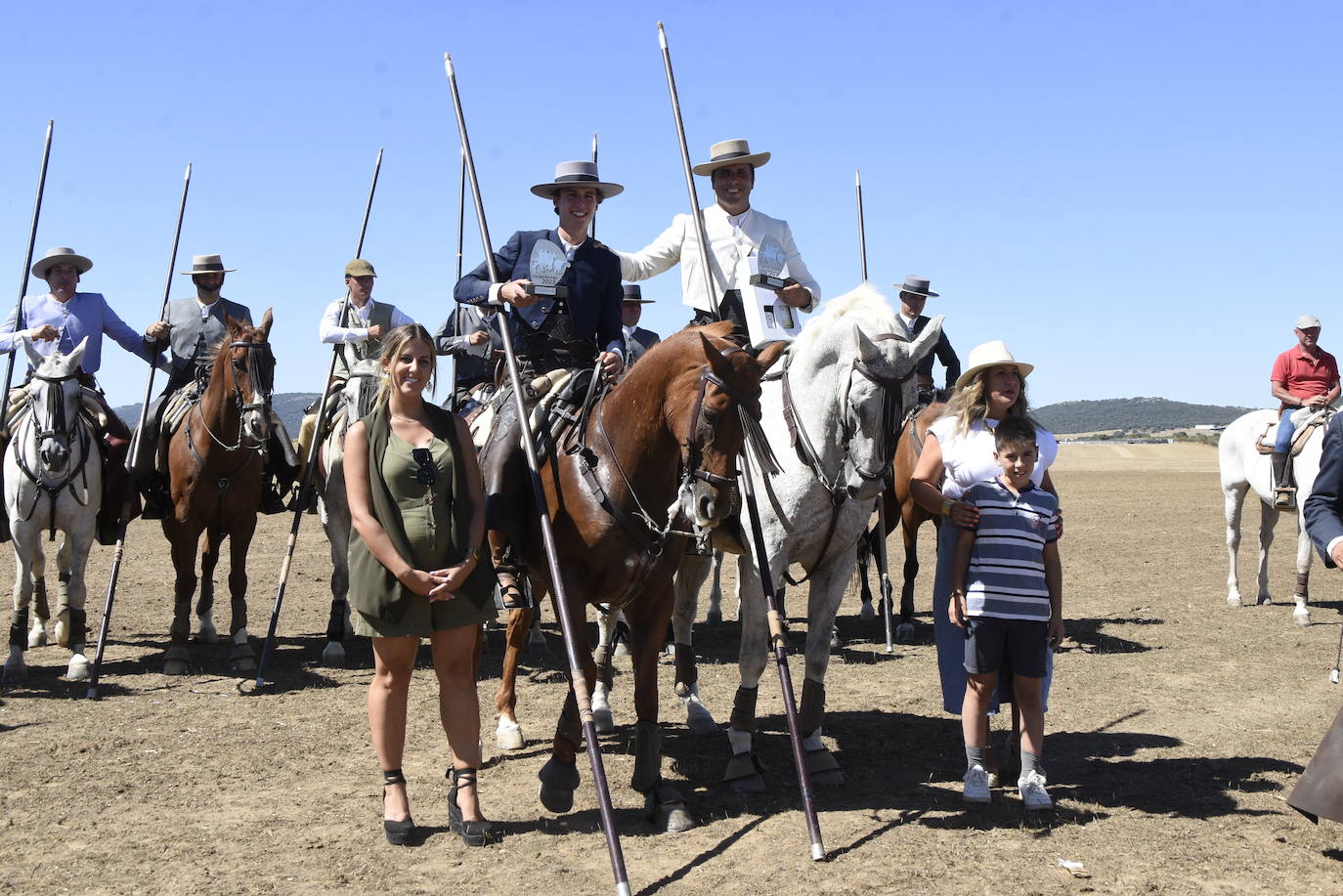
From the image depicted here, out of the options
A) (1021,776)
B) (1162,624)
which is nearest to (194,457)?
(1021,776)

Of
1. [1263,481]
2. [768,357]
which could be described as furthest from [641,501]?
[1263,481]

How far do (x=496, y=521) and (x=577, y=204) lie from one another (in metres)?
2.07

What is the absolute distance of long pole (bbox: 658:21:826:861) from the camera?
5.35m

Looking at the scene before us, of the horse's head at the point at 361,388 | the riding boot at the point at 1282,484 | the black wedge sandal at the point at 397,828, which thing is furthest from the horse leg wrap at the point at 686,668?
the riding boot at the point at 1282,484

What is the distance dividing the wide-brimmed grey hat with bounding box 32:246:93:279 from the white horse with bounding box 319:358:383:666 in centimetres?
237

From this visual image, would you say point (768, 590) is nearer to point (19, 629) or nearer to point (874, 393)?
point (874, 393)

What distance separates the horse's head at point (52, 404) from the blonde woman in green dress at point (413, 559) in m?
4.67

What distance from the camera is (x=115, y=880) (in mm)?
5074

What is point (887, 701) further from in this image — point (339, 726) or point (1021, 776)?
point (339, 726)

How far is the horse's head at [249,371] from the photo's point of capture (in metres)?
9.19

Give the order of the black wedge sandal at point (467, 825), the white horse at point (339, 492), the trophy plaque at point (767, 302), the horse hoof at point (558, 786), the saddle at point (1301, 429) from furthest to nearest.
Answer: the saddle at point (1301, 429) → the white horse at point (339, 492) → the trophy plaque at point (767, 302) → the horse hoof at point (558, 786) → the black wedge sandal at point (467, 825)

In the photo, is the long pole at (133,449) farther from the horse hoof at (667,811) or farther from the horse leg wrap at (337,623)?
the horse hoof at (667,811)

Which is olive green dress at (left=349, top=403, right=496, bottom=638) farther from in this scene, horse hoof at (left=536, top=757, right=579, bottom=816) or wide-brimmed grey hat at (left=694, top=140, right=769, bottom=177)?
wide-brimmed grey hat at (left=694, top=140, right=769, bottom=177)

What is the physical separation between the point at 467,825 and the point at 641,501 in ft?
5.57
